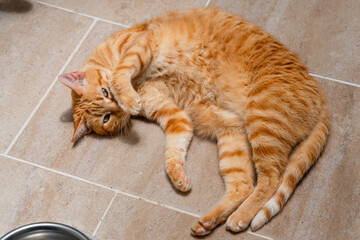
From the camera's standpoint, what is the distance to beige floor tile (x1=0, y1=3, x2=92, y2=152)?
2.96 meters

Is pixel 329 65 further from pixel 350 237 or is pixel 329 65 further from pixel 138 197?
pixel 138 197

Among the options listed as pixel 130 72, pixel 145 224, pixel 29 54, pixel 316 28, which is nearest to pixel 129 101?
pixel 130 72

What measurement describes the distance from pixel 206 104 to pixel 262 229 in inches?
33.4

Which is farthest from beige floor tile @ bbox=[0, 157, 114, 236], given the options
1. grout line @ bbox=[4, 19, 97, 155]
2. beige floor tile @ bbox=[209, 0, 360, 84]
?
beige floor tile @ bbox=[209, 0, 360, 84]

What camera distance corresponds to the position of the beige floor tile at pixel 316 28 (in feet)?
9.82

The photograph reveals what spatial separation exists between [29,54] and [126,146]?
109cm

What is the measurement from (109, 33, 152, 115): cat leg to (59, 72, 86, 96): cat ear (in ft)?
0.60

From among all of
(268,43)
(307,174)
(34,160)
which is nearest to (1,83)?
(34,160)

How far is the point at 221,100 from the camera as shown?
2.72 m

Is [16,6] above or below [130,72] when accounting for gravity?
below

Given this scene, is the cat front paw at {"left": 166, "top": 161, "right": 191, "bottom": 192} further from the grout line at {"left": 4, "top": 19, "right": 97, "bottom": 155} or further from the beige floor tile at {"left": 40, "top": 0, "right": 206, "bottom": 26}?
the beige floor tile at {"left": 40, "top": 0, "right": 206, "bottom": 26}

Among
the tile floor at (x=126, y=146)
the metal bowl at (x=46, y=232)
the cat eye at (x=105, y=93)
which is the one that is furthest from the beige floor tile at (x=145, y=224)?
the cat eye at (x=105, y=93)

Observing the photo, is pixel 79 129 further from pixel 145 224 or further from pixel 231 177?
pixel 231 177

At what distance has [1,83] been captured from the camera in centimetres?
309
